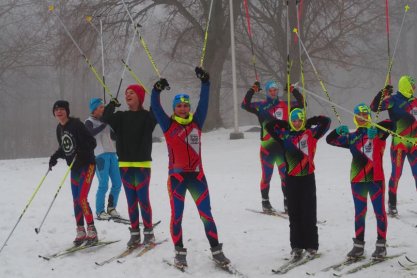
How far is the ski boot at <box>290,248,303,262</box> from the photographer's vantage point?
5334 millimetres

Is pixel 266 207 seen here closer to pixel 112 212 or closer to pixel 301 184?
Result: pixel 301 184

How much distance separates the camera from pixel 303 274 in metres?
4.91

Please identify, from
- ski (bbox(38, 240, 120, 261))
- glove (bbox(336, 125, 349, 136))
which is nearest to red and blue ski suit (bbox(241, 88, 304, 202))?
glove (bbox(336, 125, 349, 136))

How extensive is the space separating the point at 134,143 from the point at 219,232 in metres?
1.97

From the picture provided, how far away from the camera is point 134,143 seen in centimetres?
598

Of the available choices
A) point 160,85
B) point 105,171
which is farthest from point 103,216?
point 160,85

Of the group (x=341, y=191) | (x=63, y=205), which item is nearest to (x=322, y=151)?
(x=341, y=191)

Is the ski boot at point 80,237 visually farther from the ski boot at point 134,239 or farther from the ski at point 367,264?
the ski at point 367,264

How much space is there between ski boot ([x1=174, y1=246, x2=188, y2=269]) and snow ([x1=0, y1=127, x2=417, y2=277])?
9 centimetres

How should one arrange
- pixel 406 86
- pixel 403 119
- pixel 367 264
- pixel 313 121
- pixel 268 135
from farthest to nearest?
pixel 268 135
pixel 403 119
pixel 406 86
pixel 313 121
pixel 367 264

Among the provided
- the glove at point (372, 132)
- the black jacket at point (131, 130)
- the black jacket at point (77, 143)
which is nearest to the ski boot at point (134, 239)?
the black jacket at point (131, 130)

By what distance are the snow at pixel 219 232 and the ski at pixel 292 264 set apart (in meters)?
0.10

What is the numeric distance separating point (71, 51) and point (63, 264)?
56.3 ft

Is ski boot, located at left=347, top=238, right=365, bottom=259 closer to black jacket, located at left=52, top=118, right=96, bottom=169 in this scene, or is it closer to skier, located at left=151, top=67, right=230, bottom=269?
skier, located at left=151, top=67, right=230, bottom=269
